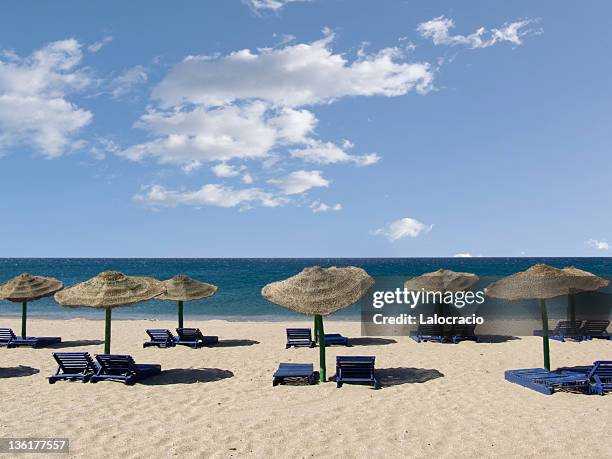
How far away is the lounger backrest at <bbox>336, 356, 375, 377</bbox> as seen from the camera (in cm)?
1149

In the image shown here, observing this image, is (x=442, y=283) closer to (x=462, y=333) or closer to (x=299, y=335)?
(x=462, y=333)

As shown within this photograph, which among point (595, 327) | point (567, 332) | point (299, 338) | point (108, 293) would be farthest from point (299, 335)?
point (595, 327)

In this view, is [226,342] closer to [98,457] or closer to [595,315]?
[98,457]

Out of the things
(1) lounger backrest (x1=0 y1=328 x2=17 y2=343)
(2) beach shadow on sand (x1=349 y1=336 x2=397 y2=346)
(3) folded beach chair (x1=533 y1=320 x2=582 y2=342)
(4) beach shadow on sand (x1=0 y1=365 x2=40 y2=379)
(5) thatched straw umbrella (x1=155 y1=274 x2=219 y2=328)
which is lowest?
(2) beach shadow on sand (x1=349 y1=336 x2=397 y2=346)

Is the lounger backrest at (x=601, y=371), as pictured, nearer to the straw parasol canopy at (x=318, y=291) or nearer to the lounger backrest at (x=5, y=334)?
the straw parasol canopy at (x=318, y=291)

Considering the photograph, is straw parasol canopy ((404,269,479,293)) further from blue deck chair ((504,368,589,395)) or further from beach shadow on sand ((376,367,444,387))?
blue deck chair ((504,368,589,395))

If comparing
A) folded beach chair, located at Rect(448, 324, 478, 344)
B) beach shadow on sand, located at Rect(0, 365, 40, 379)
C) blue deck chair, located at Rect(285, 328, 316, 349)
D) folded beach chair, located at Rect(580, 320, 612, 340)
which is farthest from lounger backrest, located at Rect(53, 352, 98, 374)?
folded beach chair, located at Rect(580, 320, 612, 340)

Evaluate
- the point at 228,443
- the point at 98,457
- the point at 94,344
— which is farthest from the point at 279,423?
the point at 94,344

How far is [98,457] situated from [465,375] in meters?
8.77

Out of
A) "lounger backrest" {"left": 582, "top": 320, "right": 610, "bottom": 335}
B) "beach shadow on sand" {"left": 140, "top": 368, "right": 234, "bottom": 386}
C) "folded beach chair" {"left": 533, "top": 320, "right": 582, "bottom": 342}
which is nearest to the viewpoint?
"beach shadow on sand" {"left": 140, "top": 368, "right": 234, "bottom": 386}

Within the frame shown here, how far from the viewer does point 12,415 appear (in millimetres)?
9305

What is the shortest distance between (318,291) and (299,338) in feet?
19.8

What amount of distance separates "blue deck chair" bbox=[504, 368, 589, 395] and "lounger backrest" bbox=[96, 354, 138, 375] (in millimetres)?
8893

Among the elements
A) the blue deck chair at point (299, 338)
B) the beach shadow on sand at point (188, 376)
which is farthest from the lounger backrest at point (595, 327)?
the beach shadow on sand at point (188, 376)
